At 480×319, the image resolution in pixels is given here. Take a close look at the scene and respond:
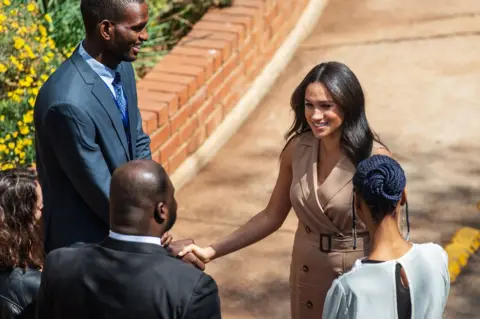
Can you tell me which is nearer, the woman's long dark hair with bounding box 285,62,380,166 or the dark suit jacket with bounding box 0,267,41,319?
the dark suit jacket with bounding box 0,267,41,319

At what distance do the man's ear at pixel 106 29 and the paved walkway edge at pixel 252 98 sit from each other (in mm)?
2688

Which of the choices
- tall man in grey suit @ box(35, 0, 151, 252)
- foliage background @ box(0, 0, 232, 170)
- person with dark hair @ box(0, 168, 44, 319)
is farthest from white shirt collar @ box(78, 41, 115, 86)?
foliage background @ box(0, 0, 232, 170)

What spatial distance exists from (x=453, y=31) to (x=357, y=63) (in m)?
1.03

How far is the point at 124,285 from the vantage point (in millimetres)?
3131

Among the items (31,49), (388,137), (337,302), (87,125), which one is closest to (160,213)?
(337,302)

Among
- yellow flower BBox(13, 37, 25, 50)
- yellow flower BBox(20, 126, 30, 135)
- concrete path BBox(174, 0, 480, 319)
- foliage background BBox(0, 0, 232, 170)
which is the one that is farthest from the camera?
yellow flower BBox(13, 37, 25, 50)

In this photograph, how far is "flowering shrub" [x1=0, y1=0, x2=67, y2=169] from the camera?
6219 millimetres

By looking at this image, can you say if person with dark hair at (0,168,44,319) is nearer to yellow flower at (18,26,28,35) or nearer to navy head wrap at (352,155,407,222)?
navy head wrap at (352,155,407,222)

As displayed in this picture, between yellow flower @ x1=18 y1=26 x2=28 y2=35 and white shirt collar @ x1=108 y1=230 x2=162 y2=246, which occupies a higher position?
white shirt collar @ x1=108 y1=230 x2=162 y2=246

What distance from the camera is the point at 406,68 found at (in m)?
8.01

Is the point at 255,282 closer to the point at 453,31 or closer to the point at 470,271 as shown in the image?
the point at 470,271

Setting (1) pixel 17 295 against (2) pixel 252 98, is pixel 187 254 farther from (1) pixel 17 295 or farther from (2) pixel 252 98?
(2) pixel 252 98

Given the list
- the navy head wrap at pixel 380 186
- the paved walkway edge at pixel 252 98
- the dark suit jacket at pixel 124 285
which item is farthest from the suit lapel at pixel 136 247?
the paved walkway edge at pixel 252 98

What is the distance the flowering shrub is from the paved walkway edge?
3.79 feet
